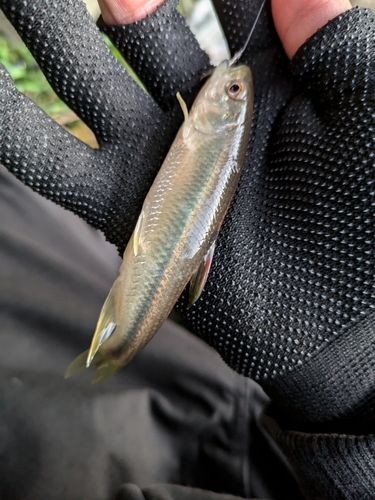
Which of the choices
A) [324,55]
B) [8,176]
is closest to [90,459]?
[8,176]

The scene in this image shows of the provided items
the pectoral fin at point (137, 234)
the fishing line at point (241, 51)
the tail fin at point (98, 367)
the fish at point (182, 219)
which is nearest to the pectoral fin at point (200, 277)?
the fish at point (182, 219)

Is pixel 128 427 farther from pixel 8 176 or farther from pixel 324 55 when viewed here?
pixel 324 55

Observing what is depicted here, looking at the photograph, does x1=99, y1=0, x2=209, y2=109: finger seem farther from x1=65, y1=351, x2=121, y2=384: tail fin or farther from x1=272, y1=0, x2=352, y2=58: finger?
x1=65, y1=351, x2=121, y2=384: tail fin

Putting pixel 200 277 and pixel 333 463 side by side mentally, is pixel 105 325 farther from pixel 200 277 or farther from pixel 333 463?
pixel 333 463

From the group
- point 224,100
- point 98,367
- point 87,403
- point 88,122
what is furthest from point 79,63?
point 87,403

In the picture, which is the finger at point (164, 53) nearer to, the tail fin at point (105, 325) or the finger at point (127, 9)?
the finger at point (127, 9)

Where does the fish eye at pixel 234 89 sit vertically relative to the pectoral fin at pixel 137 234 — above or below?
above
